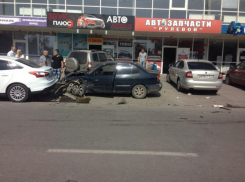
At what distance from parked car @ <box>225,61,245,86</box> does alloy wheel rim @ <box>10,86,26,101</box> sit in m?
10.8

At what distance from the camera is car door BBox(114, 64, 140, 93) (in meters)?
9.73

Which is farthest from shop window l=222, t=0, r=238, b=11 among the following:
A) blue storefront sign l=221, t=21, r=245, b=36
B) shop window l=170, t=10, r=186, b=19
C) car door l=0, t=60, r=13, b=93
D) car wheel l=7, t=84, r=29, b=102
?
car door l=0, t=60, r=13, b=93

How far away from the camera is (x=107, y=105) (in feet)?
28.4

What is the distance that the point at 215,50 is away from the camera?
1936cm

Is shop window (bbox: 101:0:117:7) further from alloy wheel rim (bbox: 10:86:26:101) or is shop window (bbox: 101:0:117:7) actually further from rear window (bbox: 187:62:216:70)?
alloy wheel rim (bbox: 10:86:26:101)

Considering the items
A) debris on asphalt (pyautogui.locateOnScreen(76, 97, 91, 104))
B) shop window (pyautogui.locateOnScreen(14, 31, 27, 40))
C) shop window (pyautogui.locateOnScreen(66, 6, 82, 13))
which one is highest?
shop window (pyautogui.locateOnScreen(66, 6, 82, 13))

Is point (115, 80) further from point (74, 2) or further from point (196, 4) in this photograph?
point (196, 4)

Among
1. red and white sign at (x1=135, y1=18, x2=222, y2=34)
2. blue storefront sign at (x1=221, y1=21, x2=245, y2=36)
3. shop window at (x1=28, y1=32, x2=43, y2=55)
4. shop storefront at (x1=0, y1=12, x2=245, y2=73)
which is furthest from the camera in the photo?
shop window at (x1=28, y1=32, x2=43, y2=55)

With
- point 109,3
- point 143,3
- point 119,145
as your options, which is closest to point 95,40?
point 109,3

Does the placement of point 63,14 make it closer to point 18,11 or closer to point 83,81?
point 18,11

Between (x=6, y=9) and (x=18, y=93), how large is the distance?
11685mm

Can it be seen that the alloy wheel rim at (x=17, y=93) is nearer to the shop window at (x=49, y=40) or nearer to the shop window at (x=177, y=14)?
the shop window at (x=49, y=40)

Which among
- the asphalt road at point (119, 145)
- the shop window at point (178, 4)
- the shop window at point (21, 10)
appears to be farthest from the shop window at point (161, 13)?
the asphalt road at point (119, 145)

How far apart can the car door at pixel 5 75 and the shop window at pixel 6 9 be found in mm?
10800
